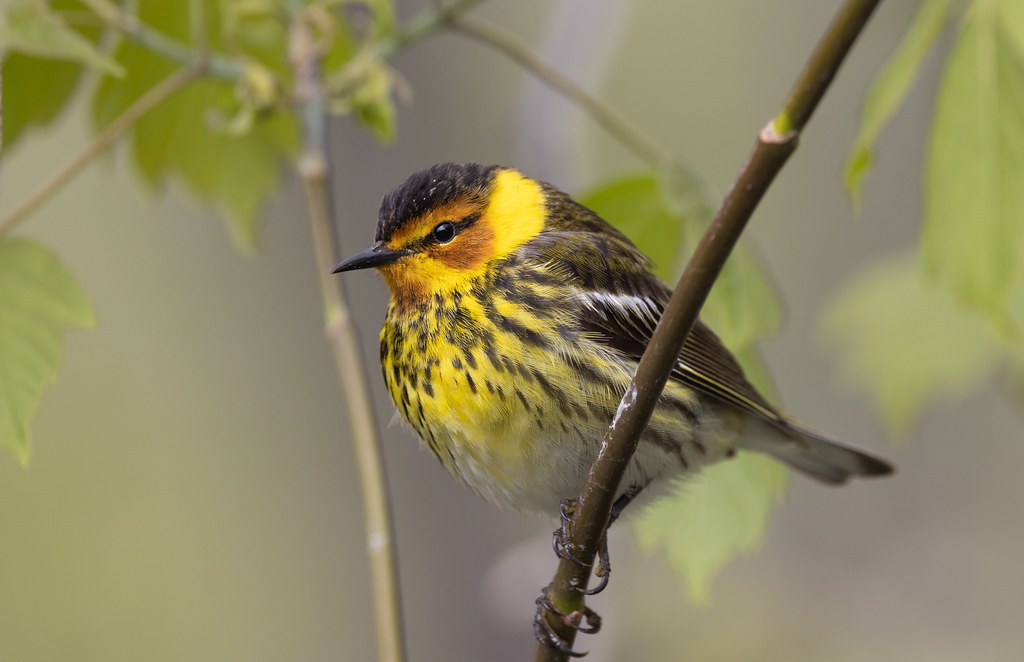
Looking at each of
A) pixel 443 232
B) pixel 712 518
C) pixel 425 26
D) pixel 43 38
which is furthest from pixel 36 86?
pixel 712 518

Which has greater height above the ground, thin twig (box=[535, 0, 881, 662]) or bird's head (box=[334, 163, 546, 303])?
bird's head (box=[334, 163, 546, 303])

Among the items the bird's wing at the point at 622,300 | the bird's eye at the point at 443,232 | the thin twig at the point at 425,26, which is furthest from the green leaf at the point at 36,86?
the bird's wing at the point at 622,300

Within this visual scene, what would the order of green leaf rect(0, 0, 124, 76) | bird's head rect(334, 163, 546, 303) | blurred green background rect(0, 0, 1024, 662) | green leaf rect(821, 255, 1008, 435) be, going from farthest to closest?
blurred green background rect(0, 0, 1024, 662)
green leaf rect(821, 255, 1008, 435)
bird's head rect(334, 163, 546, 303)
green leaf rect(0, 0, 124, 76)

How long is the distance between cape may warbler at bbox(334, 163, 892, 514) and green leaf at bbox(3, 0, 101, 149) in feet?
2.77

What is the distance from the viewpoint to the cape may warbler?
223 cm

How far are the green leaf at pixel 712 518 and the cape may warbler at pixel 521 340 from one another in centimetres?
7

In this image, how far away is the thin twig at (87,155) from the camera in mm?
1933

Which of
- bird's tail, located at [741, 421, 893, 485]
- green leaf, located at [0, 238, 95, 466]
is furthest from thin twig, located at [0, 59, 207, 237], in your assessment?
bird's tail, located at [741, 421, 893, 485]

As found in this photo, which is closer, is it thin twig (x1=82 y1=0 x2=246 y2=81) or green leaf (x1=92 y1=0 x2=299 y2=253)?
thin twig (x1=82 y1=0 x2=246 y2=81)

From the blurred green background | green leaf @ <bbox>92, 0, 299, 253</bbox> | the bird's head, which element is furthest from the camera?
the blurred green background

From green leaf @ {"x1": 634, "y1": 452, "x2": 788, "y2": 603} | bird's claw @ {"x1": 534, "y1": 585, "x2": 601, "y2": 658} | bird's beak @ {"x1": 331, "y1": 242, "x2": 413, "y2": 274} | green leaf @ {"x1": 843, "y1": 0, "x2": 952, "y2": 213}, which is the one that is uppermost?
bird's beak @ {"x1": 331, "y1": 242, "x2": 413, "y2": 274}

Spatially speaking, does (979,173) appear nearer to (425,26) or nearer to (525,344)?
(525,344)

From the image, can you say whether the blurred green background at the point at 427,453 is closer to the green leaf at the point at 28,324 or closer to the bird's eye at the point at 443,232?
the bird's eye at the point at 443,232

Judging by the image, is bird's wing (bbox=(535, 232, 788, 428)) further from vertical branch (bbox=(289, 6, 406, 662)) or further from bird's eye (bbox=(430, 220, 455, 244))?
vertical branch (bbox=(289, 6, 406, 662))
